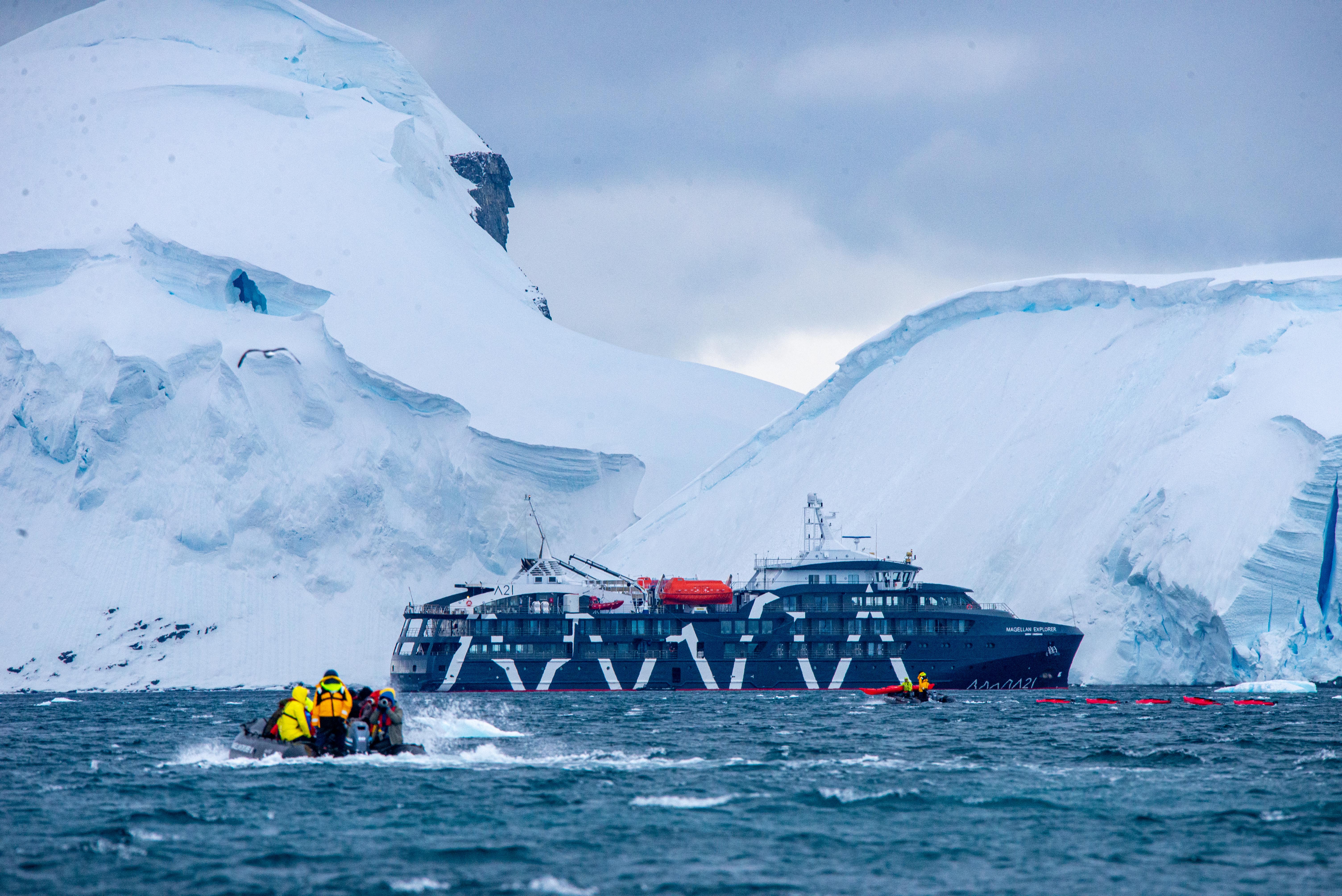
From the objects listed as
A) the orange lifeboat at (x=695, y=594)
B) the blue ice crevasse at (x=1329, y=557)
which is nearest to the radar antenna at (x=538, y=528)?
the orange lifeboat at (x=695, y=594)

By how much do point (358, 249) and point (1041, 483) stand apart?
52.2 m

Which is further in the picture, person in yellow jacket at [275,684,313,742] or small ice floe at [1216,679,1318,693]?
small ice floe at [1216,679,1318,693]

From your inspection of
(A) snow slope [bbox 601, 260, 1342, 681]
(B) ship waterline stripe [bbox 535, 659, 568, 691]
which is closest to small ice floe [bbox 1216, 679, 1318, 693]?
(A) snow slope [bbox 601, 260, 1342, 681]

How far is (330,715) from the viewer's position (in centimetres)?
2964

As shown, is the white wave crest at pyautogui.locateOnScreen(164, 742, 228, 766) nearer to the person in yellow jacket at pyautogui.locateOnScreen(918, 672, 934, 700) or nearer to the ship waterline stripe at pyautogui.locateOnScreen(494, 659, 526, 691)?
the person in yellow jacket at pyautogui.locateOnScreen(918, 672, 934, 700)

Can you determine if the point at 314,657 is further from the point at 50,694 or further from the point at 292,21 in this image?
the point at 292,21

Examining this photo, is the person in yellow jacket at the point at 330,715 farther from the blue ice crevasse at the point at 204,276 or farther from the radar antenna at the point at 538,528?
the blue ice crevasse at the point at 204,276

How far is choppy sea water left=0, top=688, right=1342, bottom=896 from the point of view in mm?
18531

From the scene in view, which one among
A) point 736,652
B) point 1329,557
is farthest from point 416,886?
point 1329,557

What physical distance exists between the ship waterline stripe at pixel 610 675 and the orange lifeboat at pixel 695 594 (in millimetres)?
3829

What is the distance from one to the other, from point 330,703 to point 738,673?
36.4 metres

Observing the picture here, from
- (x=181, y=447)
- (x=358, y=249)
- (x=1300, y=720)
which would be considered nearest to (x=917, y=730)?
(x=1300, y=720)

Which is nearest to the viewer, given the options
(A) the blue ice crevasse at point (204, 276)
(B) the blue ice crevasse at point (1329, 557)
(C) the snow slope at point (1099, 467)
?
(B) the blue ice crevasse at point (1329, 557)

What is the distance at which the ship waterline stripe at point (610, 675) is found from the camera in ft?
214
